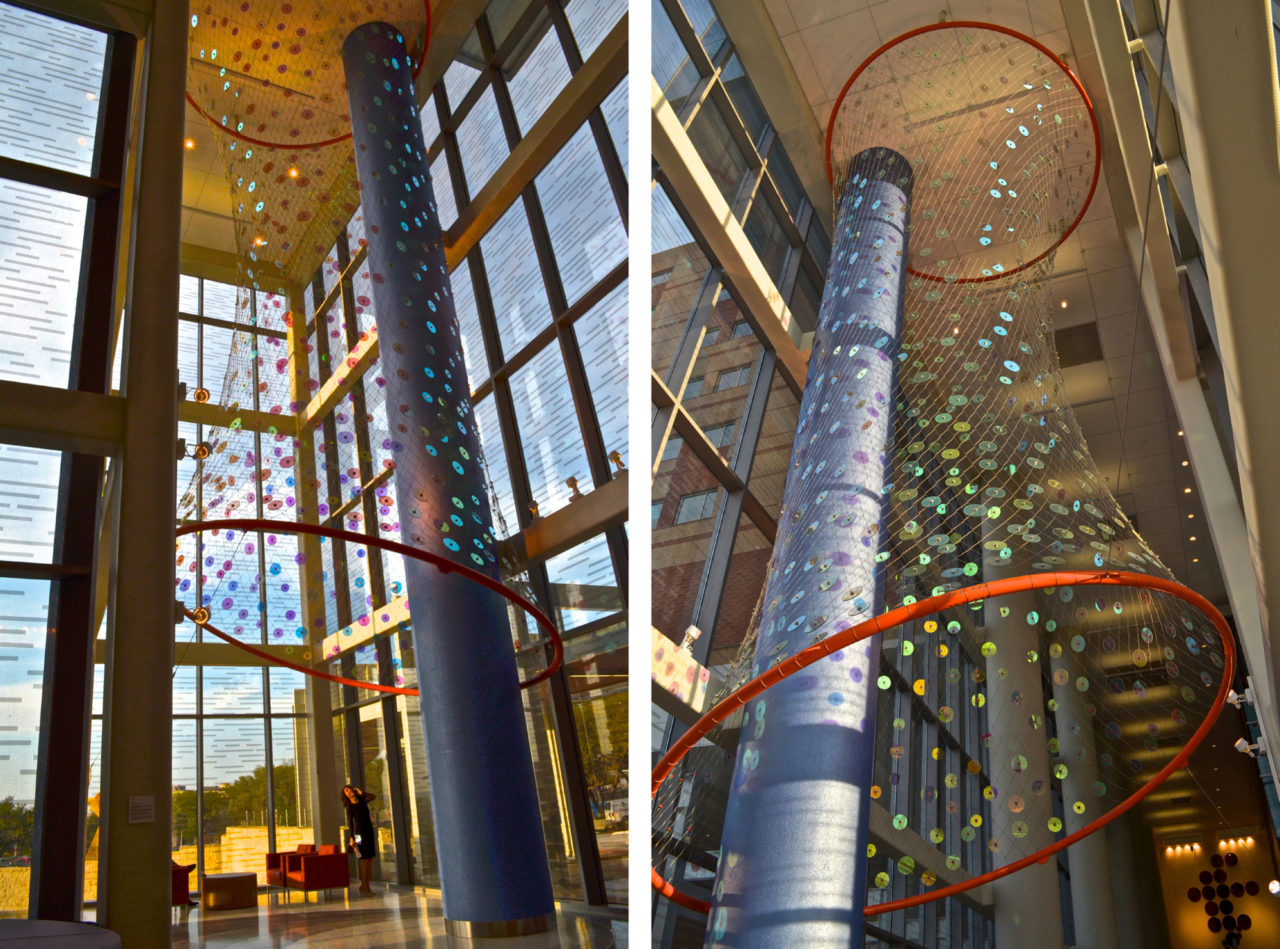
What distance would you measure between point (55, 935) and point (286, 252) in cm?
468

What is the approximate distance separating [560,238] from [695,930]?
6018mm

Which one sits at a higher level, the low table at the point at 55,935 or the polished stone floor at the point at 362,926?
the low table at the point at 55,935

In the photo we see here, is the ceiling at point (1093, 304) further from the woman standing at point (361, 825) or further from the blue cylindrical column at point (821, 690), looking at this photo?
the woman standing at point (361, 825)

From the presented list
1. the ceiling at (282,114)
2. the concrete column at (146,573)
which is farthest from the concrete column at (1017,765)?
the concrete column at (146,573)

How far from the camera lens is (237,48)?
24.5 ft

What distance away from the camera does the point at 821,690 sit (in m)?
3.47

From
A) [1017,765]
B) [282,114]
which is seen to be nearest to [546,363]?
[282,114]

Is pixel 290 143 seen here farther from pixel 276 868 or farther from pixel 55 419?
pixel 276 868

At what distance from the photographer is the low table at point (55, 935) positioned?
3.49 meters

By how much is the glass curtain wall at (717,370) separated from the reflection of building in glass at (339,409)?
1.15m

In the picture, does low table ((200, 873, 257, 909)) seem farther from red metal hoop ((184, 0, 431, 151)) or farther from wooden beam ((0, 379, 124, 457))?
red metal hoop ((184, 0, 431, 151))

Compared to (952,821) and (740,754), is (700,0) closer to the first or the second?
(740,754)

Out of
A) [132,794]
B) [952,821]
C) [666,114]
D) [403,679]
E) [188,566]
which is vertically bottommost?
[952,821]

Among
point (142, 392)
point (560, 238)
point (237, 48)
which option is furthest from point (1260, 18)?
point (237, 48)
